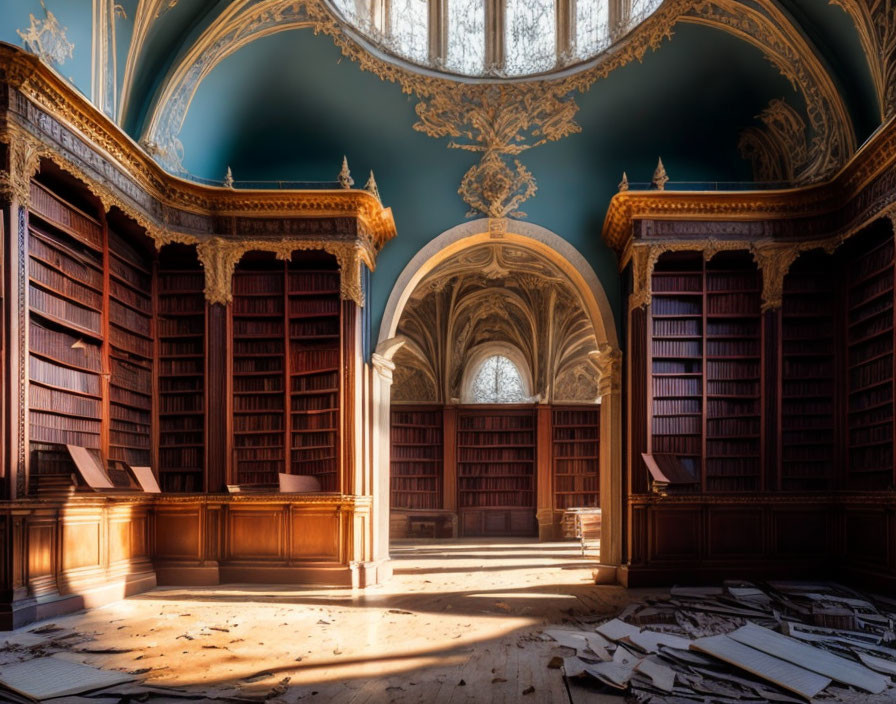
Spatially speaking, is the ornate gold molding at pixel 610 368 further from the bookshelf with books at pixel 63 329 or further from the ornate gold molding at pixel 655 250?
the bookshelf with books at pixel 63 329

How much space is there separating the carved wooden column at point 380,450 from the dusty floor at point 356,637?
1.62 ft

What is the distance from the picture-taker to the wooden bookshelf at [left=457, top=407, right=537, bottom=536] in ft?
54.5

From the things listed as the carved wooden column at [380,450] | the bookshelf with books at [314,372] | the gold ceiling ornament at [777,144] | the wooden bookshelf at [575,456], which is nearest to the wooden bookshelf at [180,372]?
the bookshelf with books at [314,372]

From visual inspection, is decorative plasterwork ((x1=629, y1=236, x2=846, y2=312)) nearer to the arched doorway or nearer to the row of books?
the arched doorway

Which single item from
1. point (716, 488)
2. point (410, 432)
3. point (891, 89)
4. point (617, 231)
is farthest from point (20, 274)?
point (410, 432)

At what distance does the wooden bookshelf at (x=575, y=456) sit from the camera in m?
16.4

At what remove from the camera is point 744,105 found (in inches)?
381

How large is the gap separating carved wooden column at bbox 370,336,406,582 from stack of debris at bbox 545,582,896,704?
357 cm

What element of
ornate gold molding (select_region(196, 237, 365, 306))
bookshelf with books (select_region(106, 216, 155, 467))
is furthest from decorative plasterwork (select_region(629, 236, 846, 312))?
bookshelf with books (select_region(106, 216, 155, 467))

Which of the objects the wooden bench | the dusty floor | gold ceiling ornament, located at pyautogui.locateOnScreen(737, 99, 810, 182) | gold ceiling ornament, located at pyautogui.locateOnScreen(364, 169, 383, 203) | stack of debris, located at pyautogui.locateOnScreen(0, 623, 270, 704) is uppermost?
gold ceiling ornament, located at pyautogui.locateOnScreen(737, 99, 810, 182)

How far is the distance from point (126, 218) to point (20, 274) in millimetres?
1923

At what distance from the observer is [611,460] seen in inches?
390

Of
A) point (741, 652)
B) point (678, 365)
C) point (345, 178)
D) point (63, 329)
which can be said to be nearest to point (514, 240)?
point (345, 178)

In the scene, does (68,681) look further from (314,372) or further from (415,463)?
(415,463)
